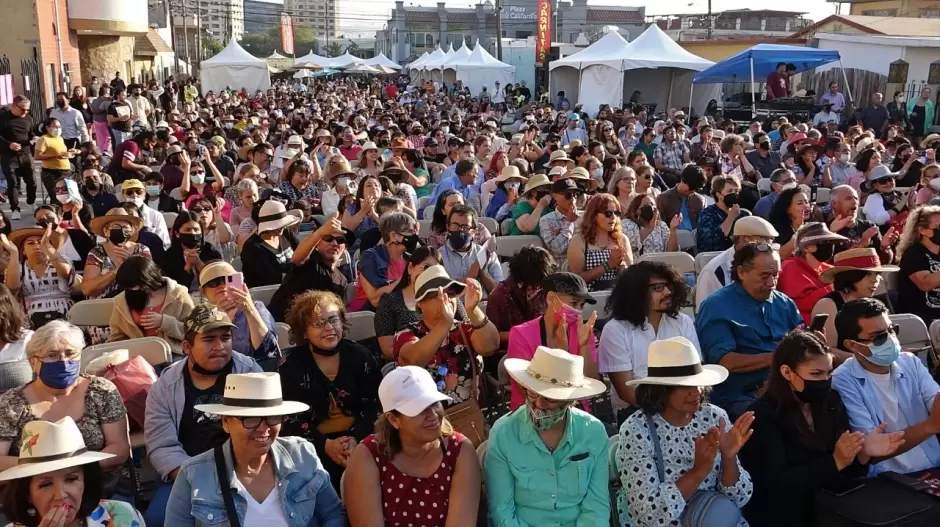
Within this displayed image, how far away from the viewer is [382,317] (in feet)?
17.0

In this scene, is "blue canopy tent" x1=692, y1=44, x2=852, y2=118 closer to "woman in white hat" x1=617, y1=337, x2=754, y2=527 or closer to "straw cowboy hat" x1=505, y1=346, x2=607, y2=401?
"woman in white hat" x1=617, y1=337, x2=754, y2=527

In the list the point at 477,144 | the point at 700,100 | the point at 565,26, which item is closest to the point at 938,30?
the point at 700,100

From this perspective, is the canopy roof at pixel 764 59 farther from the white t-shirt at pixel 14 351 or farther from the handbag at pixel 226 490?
the handbag at pixel 226 490

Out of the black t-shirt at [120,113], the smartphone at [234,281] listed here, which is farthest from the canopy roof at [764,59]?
the smartphone at [234,281]

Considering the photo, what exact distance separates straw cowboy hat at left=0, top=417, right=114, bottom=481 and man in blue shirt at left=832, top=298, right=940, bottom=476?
3.34 metres

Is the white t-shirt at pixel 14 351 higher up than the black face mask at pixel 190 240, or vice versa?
the black face mask at pixel 190 240

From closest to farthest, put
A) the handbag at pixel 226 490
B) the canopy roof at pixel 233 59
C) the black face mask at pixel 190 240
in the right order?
the handbag at pixel 226 490 → the black face mask at pixel 190 240 → the canopy roof at pixel 233 59

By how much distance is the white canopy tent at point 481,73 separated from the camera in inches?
1485

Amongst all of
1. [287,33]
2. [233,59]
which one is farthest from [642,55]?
[287,33]

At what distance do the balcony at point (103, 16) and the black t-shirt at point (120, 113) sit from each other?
1399 centimetres

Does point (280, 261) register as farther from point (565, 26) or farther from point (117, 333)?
point (565, 26)

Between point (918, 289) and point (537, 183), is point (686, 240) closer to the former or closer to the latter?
point (537, 183)

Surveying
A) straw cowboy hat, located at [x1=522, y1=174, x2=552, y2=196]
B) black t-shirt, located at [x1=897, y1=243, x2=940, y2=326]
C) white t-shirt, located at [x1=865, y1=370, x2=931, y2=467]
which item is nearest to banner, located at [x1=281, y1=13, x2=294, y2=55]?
straw cowboy hat, located at [x1=522, y1=174, x2=552, y2=196]

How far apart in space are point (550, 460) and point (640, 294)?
1.44m
